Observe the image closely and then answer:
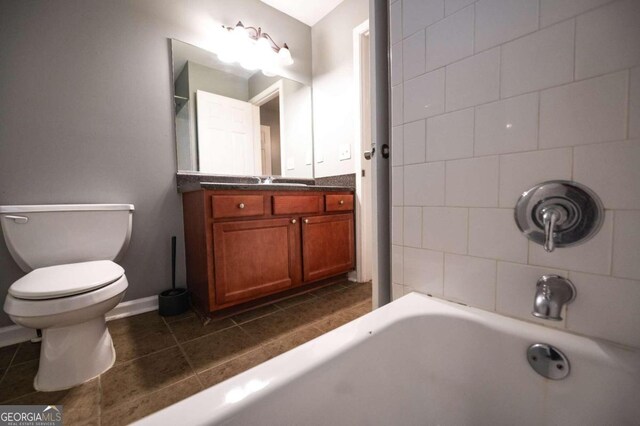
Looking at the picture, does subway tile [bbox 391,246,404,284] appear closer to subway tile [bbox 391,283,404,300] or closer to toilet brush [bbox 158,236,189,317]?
subway tile [bbox 391,283,404,300]

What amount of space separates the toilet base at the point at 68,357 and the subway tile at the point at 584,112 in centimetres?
168

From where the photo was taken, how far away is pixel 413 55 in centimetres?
79

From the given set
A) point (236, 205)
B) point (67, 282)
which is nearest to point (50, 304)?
point (67, 282)

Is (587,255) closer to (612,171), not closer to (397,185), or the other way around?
(612,171)

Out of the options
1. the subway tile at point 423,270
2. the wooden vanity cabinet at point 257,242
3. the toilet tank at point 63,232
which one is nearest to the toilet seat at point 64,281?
the toilet tank at point 63,232

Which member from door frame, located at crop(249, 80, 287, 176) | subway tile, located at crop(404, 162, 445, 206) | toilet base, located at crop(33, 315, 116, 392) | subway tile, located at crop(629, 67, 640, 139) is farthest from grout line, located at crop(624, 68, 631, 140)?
door frame, located at crop(249, 80, 287, 176)

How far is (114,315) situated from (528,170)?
2109 mm

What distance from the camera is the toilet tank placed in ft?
3.84

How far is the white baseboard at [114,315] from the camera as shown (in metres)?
1.26

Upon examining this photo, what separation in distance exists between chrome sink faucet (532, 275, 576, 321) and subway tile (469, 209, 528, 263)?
0.06 metres

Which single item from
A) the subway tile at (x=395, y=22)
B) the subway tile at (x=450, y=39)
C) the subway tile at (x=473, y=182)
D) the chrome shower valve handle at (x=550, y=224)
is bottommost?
the chrome shower valve handle at (x=550, y=224)

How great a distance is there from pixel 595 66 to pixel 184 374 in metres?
1.57

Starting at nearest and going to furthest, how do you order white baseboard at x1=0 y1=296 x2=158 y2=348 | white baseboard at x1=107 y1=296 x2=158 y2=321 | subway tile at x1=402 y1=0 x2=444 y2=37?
subway tile at x1=402 y1=0 x2=444 y2=37, white baseboard at x1=0 y1=296 x2=158 y2=348, white baseboard at x1=107 y1=296 x2=158 y2=321

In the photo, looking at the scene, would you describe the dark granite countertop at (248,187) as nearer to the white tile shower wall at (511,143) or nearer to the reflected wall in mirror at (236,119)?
the reflected wall in mirror at (236,119)
